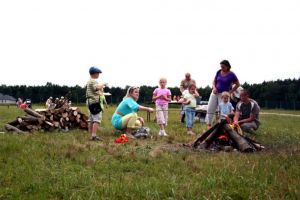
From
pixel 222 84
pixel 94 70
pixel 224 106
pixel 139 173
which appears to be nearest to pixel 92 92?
pixel 94 70

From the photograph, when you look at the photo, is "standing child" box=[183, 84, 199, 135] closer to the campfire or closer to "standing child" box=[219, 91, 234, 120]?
"standing child" box=[219, 91, 234, 120]

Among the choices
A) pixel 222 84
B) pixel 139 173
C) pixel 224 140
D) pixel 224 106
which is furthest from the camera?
pixel 224 106

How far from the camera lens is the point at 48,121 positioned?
11.3 metres

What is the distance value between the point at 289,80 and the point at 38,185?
2461 inches

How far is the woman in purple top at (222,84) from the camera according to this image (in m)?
9.91

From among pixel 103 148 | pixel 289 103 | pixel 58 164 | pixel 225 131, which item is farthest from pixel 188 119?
pixel 289 103

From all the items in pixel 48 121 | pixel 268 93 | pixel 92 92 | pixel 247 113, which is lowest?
pixel 48 121

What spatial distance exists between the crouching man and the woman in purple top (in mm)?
808

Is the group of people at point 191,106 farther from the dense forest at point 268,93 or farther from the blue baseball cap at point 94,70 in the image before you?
the dense forest at point 268,93

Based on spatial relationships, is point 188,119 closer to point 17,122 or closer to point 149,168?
point 17,122

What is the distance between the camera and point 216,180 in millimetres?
4785

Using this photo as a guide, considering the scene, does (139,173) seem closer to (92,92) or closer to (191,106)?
(92,92)

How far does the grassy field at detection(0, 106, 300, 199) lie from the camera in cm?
440

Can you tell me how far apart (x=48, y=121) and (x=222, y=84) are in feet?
16.4
